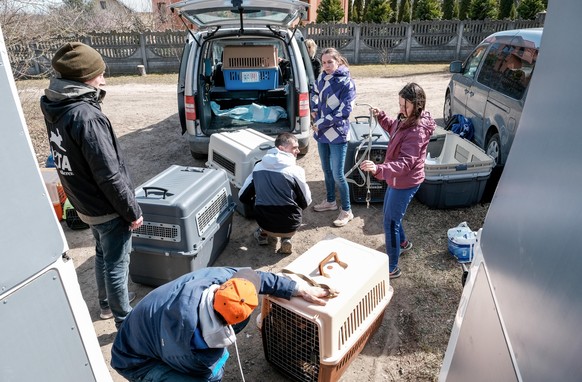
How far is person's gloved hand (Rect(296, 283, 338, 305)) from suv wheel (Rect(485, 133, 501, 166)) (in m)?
3.52

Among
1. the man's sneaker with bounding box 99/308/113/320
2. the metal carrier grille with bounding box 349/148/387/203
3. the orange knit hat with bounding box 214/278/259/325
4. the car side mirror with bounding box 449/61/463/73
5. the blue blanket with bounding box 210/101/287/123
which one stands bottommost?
the man's sneaker with bounding box 99/308/113/320

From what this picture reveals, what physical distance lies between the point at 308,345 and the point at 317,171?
Result: 3.71m

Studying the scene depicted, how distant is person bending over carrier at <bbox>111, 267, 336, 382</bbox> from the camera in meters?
1.90

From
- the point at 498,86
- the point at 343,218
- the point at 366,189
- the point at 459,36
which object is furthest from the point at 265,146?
the point at 459,36

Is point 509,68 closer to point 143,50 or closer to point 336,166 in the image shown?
point 336,166

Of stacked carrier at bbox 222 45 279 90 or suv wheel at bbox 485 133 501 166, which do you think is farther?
stacked carrier at bbox 222 45 279 90

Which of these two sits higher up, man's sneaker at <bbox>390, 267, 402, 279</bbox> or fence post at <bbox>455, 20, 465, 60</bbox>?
fence post at <bbox>455, 20, 465, 60</bbox>

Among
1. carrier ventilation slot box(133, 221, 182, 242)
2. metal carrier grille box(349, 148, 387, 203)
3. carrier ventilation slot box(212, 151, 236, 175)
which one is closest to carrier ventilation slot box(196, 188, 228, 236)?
carrier ventilation slot box(133, 221, 182, 242)

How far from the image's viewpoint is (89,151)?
2.59 m

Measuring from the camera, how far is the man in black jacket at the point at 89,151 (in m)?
2.58

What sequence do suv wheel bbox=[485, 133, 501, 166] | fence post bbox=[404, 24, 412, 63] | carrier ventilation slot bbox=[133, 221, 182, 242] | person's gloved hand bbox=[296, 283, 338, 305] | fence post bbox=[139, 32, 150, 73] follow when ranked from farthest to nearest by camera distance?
fence post bbox=[404, 24, 412, 63] < fence post bbox=[139, 32, 150, 73] < suv wheel bbox=[485, 133, 501, 166] < carrier ventilation slot bbox=[133, 221, 182, 242] < person's gloved hand bbox=[296, 283, 338, 305]

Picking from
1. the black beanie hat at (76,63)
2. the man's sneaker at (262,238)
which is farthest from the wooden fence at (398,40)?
the black beanie hat at (76,63)

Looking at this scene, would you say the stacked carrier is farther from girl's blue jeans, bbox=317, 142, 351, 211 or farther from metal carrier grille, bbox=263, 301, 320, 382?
metal carrier grille, bbox=263, 301, 320, 382

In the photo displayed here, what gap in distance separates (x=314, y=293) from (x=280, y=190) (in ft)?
5.09
